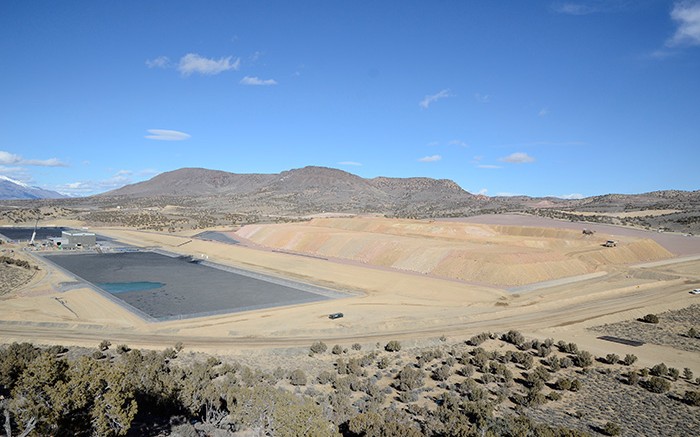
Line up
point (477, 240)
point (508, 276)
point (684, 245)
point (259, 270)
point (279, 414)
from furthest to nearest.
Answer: point (684, 245), point (477, 240), point (259, 270), point (508, 276), point (279, 414)

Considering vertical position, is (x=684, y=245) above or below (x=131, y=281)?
above

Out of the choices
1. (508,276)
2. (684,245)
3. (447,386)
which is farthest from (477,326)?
(684,245)

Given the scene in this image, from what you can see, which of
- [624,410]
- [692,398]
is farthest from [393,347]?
[692,398]

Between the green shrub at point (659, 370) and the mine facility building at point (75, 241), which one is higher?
the mine facility building at point (75, 241)

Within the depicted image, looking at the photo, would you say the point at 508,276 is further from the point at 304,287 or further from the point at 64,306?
the point at 64,306

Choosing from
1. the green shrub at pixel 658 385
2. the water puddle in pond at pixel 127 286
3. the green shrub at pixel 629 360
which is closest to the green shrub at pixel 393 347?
the green shrub at pixel 629 360

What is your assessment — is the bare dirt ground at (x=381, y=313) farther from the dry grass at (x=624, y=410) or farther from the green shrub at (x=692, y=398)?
the dry grass at (x=624, y=410)

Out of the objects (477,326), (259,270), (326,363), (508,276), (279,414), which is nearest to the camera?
(279,414)
